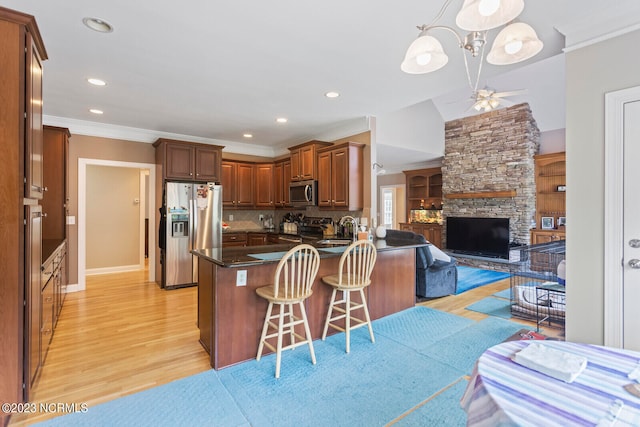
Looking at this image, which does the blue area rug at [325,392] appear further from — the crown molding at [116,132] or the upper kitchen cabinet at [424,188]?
the upper kitchen cabinet at [424,188]

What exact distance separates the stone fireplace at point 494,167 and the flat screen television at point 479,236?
151 mm

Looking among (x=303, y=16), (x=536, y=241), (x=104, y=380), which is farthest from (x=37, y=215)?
(x=536, y=241)

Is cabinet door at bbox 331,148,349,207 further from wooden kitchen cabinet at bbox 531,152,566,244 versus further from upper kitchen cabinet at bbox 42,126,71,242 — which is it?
wooden kitchen cabinet at bbox 531,152,566,244

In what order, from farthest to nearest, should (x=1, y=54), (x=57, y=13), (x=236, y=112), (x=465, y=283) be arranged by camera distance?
1. (x=465, y=283)
2. (x=236, y=112)
3. (x=57, y=13)
4. (x=1, y=54)

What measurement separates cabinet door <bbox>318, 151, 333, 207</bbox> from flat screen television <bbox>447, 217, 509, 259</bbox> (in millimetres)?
4095

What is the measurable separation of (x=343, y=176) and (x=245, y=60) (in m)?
2.42

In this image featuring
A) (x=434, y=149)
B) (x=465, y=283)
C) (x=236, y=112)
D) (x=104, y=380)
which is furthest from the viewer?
(x=434, y=149)

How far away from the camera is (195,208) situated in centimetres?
526

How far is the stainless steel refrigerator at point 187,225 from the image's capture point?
5.06m

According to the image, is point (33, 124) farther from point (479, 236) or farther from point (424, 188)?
point (424, 188)

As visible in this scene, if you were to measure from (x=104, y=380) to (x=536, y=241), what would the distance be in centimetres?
748

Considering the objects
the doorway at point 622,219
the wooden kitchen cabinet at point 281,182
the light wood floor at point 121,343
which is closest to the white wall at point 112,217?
the light wood floor at point 121,343

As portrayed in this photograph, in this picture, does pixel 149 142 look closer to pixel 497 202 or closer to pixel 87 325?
pixel 87 325

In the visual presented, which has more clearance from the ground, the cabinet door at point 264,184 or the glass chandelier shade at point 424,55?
the glass chandelier shade at point 424,55
